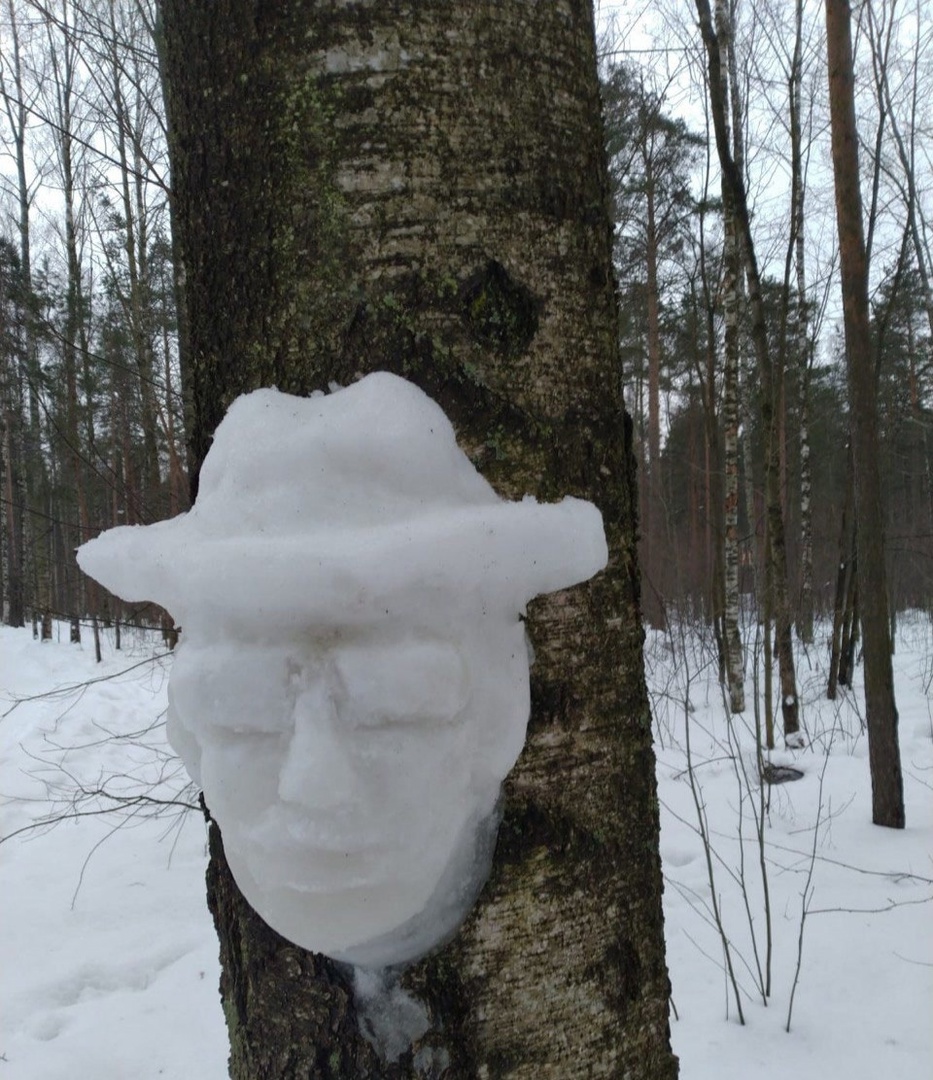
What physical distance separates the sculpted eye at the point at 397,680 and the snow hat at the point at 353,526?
3 cm

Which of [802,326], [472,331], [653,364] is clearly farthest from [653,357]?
[472,331]

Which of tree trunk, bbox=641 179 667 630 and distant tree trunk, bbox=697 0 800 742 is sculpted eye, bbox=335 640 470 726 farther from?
tree trunk, bbox=641 179 667 630

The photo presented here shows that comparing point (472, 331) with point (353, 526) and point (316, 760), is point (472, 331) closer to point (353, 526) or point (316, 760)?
point (353, 526)

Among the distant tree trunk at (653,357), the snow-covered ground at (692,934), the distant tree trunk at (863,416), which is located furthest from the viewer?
the distant tree trunk at (653,357)

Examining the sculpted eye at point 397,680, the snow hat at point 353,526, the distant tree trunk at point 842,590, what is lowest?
the distant tree trunk at point 842,590

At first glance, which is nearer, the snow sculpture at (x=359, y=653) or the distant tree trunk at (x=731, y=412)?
the snow sculpture at (x=359, y=653)

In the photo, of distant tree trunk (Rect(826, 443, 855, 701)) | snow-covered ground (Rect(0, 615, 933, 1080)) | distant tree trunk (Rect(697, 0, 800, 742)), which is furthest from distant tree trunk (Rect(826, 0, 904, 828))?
distant tree trunk (Rect(826, 443, 855, 701))

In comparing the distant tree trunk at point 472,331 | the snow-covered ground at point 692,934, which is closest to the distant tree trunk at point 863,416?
the snow-covered ground at point 692,934

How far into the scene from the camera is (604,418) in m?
0.84

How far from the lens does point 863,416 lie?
4.30 meters

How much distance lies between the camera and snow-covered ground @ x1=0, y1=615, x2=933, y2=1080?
276 cm

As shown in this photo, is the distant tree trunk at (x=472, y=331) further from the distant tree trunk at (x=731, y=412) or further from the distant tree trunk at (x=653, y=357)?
the distant tree trunk at (x=653, y=357)

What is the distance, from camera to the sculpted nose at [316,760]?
0.68 metres

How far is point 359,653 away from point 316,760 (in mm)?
99
